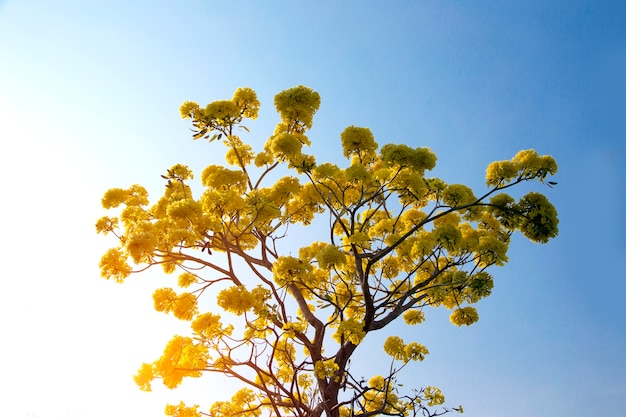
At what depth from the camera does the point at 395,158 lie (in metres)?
6.18

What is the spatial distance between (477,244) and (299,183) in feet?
8.91

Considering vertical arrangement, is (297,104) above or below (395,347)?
above

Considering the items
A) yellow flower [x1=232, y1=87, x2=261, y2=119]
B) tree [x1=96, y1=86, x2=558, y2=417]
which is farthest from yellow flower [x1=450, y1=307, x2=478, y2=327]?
yellow flower [x1=232, y1=87, x2=261, y2=119]

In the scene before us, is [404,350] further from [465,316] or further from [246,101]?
[246,101]

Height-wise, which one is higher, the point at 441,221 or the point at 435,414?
the point at 441,221

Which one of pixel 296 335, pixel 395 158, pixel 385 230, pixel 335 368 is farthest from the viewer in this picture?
pixel 385 230

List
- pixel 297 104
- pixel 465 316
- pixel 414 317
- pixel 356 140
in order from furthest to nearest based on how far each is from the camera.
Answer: pixel 414 317, pixel 465 316, pixel 297 104, pixel 356 140

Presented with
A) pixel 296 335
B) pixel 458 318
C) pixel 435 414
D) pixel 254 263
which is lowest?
pixel 435 414

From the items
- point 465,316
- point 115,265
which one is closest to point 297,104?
point 115,265

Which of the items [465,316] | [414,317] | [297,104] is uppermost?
[297,104]

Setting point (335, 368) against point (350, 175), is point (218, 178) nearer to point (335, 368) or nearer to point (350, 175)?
point (350, 175)

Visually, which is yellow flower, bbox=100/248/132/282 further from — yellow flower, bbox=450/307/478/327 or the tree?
yellow flower, bbox=450/307/478/327

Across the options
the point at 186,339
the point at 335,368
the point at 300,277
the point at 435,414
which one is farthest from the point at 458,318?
the point at 186,339

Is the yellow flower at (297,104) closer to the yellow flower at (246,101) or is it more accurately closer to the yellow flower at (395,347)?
the yellow flower at (246,101)
